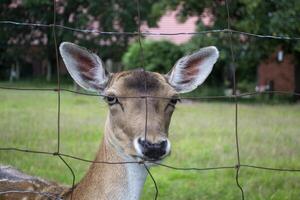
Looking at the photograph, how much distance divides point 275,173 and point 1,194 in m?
3.98

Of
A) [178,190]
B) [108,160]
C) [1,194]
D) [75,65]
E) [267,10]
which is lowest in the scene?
[178,190]

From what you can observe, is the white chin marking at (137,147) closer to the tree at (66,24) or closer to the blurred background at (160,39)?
the blurred background at (160,39)

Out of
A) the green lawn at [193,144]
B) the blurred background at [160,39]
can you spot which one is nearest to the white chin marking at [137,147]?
the green lawn at [193,144]

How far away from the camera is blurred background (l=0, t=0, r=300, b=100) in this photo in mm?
18422

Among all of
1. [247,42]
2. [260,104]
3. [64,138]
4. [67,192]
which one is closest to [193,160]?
[64,138]

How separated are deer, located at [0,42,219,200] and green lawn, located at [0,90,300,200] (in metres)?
2.18

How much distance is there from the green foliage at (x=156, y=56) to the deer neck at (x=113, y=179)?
16309 millimetres

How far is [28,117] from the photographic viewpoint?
12.0 meters

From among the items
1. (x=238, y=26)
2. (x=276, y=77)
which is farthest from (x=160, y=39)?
(x=276, y=77)

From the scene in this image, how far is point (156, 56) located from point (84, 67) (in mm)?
16748

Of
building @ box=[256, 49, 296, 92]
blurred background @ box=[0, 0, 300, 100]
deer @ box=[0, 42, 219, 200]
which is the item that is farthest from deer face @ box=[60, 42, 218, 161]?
building @ box=[256, 49, 296, 92]

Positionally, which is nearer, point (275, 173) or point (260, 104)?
point (275, 173)

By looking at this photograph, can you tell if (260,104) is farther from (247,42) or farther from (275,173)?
(275,173)

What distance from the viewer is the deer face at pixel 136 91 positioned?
11.9 feet
